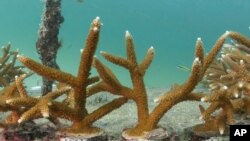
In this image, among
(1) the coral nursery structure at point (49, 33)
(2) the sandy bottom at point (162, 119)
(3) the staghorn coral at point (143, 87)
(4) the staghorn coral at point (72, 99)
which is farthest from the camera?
(1) the coral nursery structure at point (49, 33)

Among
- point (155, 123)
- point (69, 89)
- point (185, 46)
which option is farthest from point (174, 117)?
point (185, 46)

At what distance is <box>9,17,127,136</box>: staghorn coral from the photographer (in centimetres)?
371

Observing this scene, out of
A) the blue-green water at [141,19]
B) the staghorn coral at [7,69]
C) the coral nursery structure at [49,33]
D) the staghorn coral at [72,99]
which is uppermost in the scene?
the blue-green water at [141,19]

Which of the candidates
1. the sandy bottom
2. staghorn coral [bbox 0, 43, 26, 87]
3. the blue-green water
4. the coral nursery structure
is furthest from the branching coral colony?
the blue-green water

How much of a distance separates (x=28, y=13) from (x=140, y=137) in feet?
592

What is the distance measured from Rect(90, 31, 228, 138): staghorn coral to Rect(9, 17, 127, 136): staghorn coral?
5.8 inches

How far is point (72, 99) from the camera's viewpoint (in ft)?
13.4

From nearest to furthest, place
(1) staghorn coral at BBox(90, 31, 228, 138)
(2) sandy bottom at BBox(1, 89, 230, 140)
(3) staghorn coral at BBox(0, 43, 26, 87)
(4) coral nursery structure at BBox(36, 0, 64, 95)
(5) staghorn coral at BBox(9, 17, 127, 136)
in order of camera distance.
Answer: (5) staghorn coral at BBox(9, 17, 127, 136), (1) staghorn coral at BBox(90, 31, 228, 138), (2) sandy bottom at BBox(1, 89, 230, 140), (3) staghorn coral at BBox(0, 43, 26, 87), (4) coral nursery structure at BBox(36, 0, 64, 95)

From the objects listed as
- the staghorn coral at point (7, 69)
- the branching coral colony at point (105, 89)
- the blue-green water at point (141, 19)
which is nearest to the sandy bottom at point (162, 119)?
the branching coral colony at point (105, 89)

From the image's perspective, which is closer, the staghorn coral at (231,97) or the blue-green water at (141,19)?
the staghorn coral at (231,97)

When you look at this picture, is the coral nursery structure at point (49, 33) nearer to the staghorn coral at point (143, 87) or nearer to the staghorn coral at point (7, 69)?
the staghorn coral at point (7, 69)

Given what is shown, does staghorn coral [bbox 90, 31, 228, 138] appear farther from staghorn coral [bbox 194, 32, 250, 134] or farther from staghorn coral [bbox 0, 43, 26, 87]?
staghorn coral [bbox 0, 43, 26, 87]

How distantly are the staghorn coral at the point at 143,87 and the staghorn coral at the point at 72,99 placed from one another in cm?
15

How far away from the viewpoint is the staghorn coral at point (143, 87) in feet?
13.0
